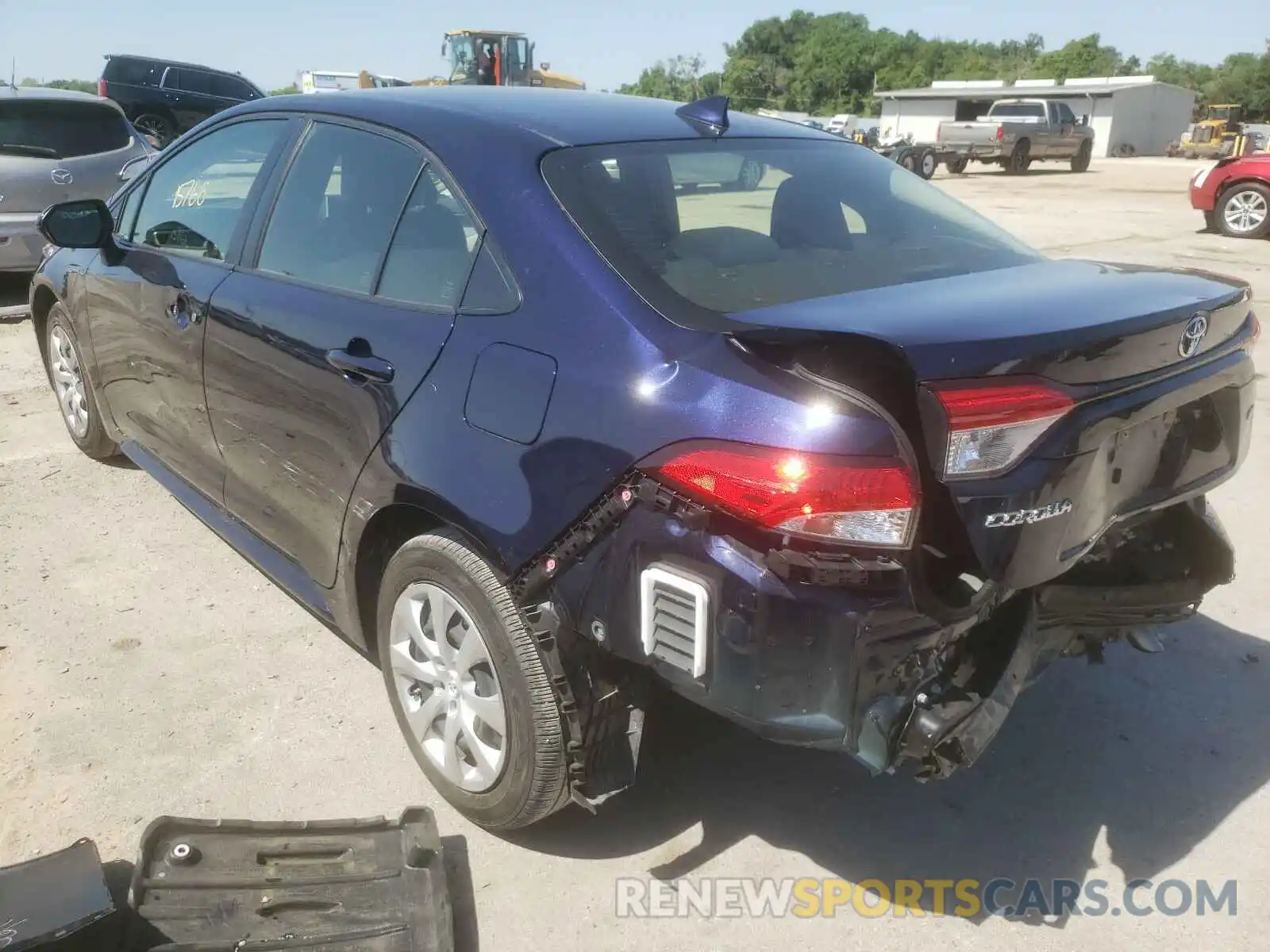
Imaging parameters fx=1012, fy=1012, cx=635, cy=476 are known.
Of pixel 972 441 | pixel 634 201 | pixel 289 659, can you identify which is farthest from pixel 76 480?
pixel 972 441

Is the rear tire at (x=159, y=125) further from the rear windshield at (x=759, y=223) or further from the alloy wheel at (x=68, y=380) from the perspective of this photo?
the rear windshield at (x=759, y=223)

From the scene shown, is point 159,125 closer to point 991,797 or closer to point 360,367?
point 360,367

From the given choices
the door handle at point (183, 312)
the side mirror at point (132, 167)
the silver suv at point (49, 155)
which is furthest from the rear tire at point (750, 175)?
the side mirror at point (132, 167)

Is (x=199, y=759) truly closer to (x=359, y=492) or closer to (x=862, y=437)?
(x=359, y=492)

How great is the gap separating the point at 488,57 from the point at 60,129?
25635 mm

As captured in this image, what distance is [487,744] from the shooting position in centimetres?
247

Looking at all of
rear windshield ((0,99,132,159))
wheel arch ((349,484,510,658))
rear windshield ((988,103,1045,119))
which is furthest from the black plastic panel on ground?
rear windshield ((988,103,1045,119))

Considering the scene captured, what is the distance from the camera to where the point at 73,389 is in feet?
16.1

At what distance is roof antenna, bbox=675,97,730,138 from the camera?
9.59 feet

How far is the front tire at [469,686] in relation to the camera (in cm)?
227

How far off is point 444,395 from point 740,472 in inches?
32.1

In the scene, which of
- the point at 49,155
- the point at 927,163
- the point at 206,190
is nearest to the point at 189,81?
the point at 49,155

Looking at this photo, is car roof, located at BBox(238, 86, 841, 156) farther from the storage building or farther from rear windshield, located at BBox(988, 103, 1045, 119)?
the storage building

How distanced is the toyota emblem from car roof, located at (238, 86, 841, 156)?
1.32 meters
